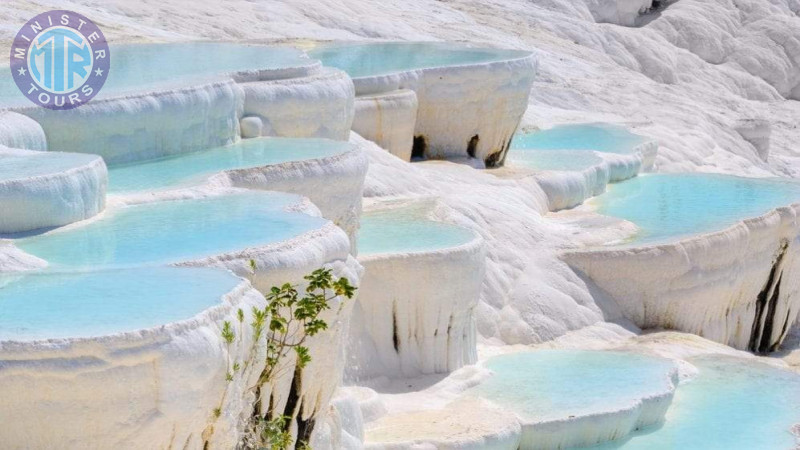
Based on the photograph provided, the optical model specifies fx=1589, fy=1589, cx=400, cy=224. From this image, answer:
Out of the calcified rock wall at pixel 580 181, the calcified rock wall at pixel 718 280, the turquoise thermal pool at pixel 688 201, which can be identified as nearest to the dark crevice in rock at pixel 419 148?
the calcified rock wall at pixel 580 181

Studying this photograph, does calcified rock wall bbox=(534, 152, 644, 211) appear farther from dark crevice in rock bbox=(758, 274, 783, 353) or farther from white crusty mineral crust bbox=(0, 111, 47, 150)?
white crusty mineral crust bbox=(0, 111, 47, 150)

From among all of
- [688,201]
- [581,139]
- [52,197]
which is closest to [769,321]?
[688,201]

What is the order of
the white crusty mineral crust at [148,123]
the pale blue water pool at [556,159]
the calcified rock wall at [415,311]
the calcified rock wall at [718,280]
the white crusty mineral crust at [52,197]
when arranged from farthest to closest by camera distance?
the pale blue water pool at [556,159] → the calcified rock wall at [718,280] → the calcified rock wall at [415,311] → the white crusty mineral crust at [148,123] → the white crusty mineral crust at [52,197]

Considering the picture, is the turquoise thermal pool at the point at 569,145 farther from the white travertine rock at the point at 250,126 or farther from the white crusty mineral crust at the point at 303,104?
the white travertine rock at the point at 250,126

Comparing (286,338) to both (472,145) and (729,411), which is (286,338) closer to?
(729,411)

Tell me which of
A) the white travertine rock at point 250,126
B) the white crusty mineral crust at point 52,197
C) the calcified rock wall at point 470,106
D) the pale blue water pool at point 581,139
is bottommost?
the pale blue water pool at point 581,139

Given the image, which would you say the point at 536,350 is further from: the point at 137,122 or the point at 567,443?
the point at 137,122
